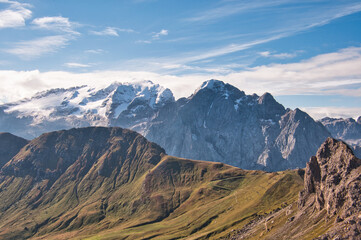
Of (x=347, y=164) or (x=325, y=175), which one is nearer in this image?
(x=347, y=164)

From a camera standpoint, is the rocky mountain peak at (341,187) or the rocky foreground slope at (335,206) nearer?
the rocky foreground slope at (335,206)

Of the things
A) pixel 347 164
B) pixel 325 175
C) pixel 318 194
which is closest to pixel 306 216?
pixel 318 194

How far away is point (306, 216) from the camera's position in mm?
195375

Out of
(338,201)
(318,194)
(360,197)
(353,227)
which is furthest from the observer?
(318,194)

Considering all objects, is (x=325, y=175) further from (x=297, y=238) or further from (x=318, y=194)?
(x=297, y=238)

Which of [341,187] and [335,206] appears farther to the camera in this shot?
[341,187]

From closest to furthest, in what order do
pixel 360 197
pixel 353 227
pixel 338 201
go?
pixel 353 227 < pixel 360 197 < pixel 338 201

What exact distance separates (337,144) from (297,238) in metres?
62.1

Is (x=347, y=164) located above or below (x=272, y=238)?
above

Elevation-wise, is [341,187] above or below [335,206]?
above

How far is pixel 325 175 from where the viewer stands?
647 feet

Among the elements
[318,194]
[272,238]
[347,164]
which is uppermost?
[347,164]

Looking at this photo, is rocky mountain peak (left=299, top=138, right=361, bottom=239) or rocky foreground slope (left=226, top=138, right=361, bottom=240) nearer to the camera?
rocky foreground slope (left=226, top=138, right=361, bottom=240)

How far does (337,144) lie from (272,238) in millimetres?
67754
